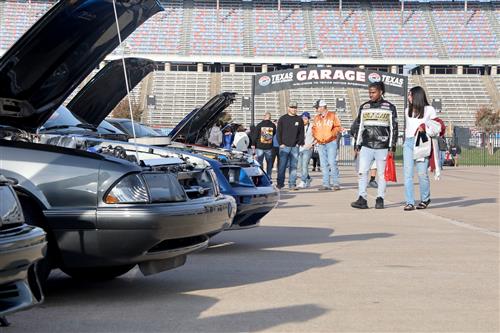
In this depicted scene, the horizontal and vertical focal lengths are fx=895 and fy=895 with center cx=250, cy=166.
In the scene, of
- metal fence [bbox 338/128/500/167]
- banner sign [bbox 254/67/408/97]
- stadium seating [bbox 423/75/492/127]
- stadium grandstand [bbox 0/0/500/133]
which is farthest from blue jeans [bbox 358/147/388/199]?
stadium seating [bbox 423/75/492/127]

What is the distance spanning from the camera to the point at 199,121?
43.0ft

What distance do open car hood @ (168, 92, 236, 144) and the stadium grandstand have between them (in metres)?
42.5

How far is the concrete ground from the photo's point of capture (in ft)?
16.4

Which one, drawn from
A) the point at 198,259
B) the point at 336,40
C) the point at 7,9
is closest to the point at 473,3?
the point at 336,40

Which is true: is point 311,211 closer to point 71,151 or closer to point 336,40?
point 71,151

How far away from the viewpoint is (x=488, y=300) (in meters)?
5.81

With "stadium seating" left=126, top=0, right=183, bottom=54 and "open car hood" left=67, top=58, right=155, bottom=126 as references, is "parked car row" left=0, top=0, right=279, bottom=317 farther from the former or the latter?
"stadium seating" left=126, top=0, right=183, bottom=54

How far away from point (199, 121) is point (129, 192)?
7.55 metres

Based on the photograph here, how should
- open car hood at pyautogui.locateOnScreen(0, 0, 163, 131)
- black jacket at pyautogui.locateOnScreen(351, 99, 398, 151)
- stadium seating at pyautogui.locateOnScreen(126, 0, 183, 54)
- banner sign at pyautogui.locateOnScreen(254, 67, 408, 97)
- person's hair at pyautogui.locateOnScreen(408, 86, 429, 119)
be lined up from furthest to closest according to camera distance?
stadium seating at pyautogui.locateOnScreen(126, 0, 183, 54), banner sign at pyautogui.locateOnScreen(254, 67, 408, 97), person's hair at pyautogui.locateOnScreen(408, 86, 429, 119), black jacket at pyautogui.locateOnScreen(351, 99, 398, 151), open car hood at pyautogui.locateOnScreen(0, 0, 163, 131)

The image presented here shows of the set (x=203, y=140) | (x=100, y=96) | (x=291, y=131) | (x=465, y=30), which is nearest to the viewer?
(x=100, y=96)

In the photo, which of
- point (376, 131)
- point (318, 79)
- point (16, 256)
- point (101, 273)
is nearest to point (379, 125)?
point (376, 131)

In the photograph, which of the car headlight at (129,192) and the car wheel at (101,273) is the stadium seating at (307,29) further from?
the car headlight at (129,192)

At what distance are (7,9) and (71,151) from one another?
57494 millimetres

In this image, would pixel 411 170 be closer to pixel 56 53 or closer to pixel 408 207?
pixel 408 207
